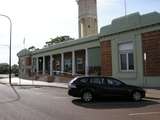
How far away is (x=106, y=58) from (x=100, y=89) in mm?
14002

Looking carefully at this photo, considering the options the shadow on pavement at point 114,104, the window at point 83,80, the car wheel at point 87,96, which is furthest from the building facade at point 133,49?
the car wheel at point 87,96

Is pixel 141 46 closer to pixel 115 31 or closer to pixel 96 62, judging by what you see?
pixel 115 31

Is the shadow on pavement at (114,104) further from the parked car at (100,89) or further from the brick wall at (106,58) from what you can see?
the brick wall at (106,58)

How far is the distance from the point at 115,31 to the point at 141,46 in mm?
4028

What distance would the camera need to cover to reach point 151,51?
26.8m

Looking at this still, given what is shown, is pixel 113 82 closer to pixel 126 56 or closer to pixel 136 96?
pixel 136 96

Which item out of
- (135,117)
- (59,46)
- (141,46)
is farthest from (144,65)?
(59,46)

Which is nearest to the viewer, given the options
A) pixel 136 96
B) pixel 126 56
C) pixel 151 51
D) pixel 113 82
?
→ pixel 136 96

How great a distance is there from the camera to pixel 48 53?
51.4m

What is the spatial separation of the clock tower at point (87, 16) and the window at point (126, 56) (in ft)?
88.0

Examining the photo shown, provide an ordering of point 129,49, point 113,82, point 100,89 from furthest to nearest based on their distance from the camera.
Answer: point 129,49 < point 113,82 < point 100,89


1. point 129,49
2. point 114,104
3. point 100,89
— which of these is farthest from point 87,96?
point 129,49

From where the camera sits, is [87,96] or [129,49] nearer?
[87,96]

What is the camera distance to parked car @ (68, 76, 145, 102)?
61.1ft
